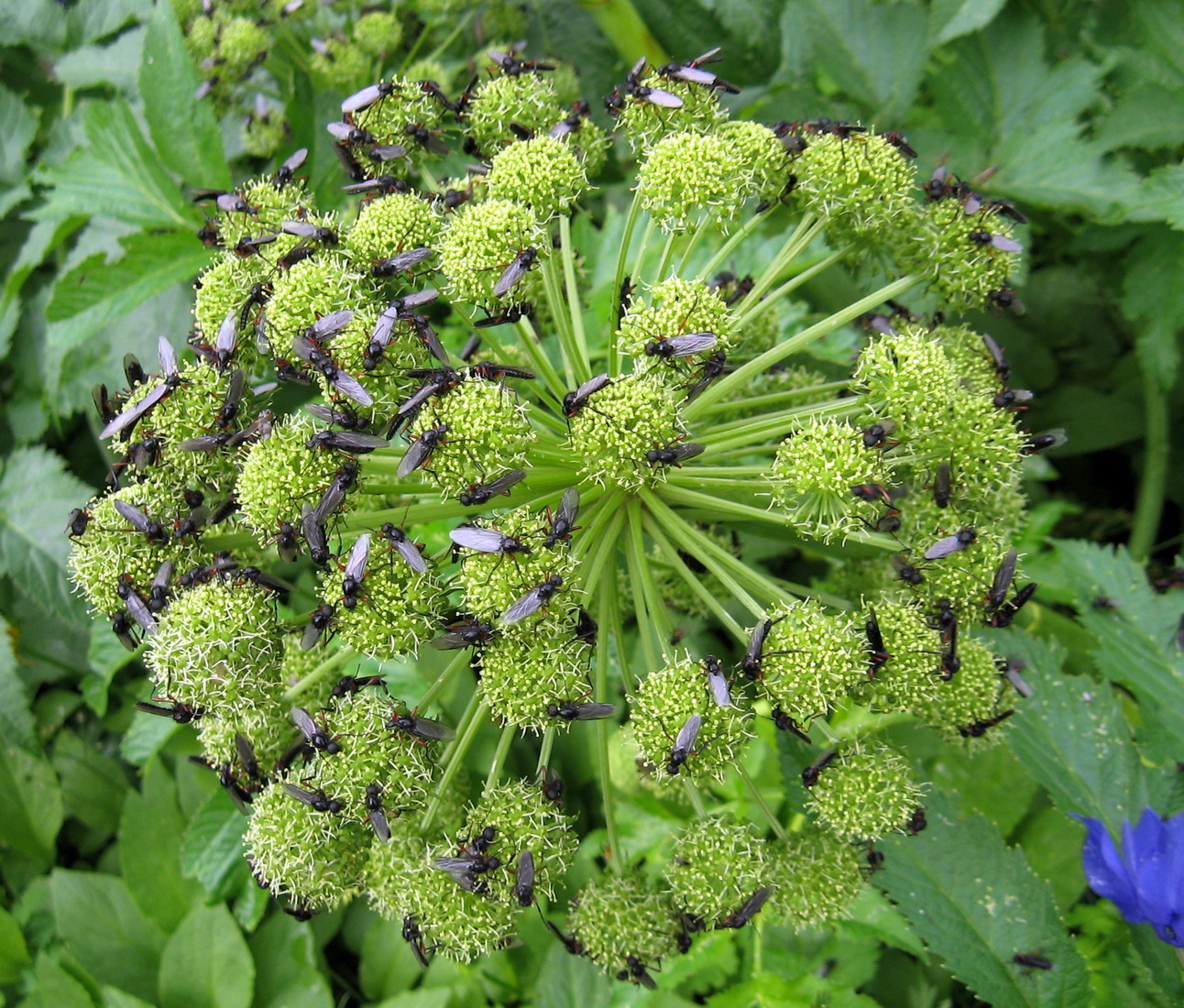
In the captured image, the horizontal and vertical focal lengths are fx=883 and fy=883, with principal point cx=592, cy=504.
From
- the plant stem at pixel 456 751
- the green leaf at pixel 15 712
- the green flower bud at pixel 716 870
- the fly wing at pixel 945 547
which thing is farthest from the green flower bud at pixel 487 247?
the green leaf at pixel 15 712

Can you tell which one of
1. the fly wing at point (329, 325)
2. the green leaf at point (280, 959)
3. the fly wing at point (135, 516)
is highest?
the fly wing at point (329, 325)

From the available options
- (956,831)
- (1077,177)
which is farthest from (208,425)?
(1077,177)

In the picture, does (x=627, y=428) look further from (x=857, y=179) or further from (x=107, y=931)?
(x=107, y=931)

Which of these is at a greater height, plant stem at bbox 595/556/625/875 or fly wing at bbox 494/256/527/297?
fly wing at bbox 494/256/527/297

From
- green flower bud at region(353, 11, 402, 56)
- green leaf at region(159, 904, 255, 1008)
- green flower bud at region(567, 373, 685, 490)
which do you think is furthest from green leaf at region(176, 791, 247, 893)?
green flower bud at region(353, 11, 402, 56)

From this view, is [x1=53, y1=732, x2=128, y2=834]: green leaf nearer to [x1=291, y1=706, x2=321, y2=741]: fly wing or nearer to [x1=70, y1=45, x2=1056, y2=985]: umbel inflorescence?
[x1=70, y1=45, x2=1056, y2=985]: umbel inflorescence

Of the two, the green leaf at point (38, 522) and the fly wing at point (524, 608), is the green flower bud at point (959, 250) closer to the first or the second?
the fly wing at point (524, 608)
